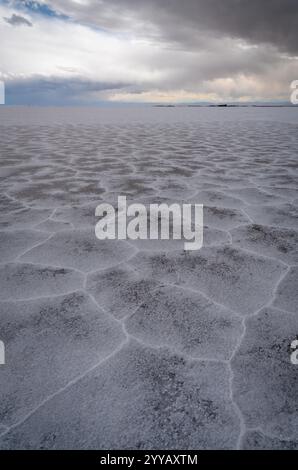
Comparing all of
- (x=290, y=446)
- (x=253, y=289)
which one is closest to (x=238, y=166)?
(x=253, y=289)

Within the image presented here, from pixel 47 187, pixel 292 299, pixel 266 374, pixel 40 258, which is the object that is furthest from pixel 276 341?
pixel 47 187

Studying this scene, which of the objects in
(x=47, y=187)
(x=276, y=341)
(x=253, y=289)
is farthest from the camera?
(x=47, y=187)

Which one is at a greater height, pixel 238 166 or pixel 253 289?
Result: pixel 238 166

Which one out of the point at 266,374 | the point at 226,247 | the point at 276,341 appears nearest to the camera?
the point at 266,374

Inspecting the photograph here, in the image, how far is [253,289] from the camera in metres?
1.71

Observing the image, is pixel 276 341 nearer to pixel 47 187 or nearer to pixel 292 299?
→ pixel 292 299

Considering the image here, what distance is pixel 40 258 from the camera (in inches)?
80.0
